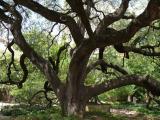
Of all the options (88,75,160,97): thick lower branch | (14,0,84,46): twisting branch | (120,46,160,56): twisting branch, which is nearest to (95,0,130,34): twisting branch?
(14,0,84,46): twisting branch

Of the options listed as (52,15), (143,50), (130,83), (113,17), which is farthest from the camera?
(143,50)

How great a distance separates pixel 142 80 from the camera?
52.4 feet

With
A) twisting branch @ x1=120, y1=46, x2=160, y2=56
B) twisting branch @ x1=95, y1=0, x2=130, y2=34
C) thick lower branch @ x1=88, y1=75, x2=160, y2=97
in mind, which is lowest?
thick lower branch @ x1=88, y1=75, x2=160, y2=97

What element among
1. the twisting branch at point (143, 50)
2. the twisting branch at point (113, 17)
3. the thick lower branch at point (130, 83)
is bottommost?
the thick lower branch at point (130, 83)

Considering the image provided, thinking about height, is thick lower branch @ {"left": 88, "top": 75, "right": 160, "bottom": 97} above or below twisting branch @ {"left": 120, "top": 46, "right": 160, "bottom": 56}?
below

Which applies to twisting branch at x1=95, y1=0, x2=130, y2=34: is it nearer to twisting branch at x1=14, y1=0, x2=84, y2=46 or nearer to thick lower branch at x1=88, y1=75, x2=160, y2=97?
twisting branch at x1=14, y1=0, x2=84, y2=46

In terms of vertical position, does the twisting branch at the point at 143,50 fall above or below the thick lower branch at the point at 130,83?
above

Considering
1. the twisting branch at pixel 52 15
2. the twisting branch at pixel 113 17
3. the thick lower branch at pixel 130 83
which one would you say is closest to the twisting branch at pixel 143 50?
the thick lower branch at pixel 130 83

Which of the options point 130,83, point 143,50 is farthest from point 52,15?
point 143,50

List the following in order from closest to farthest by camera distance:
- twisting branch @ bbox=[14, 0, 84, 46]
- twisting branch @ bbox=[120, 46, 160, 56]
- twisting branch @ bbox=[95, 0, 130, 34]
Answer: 1. twisting branch @ bbox=[14, 0, 84, 46]
2. twisting branch @ bbox=[95, 0, 130, 34]
3. twisting branch @ bbox=[120, 46, 160, 56]

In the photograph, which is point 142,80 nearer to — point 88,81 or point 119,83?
point 119,83

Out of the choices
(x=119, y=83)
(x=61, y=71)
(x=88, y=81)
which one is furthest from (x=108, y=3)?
(x=88, y=81)

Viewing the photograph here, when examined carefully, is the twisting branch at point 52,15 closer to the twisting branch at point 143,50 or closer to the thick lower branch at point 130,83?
the thick lower branch at point 130,83

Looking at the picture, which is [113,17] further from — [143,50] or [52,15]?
[143,50]
